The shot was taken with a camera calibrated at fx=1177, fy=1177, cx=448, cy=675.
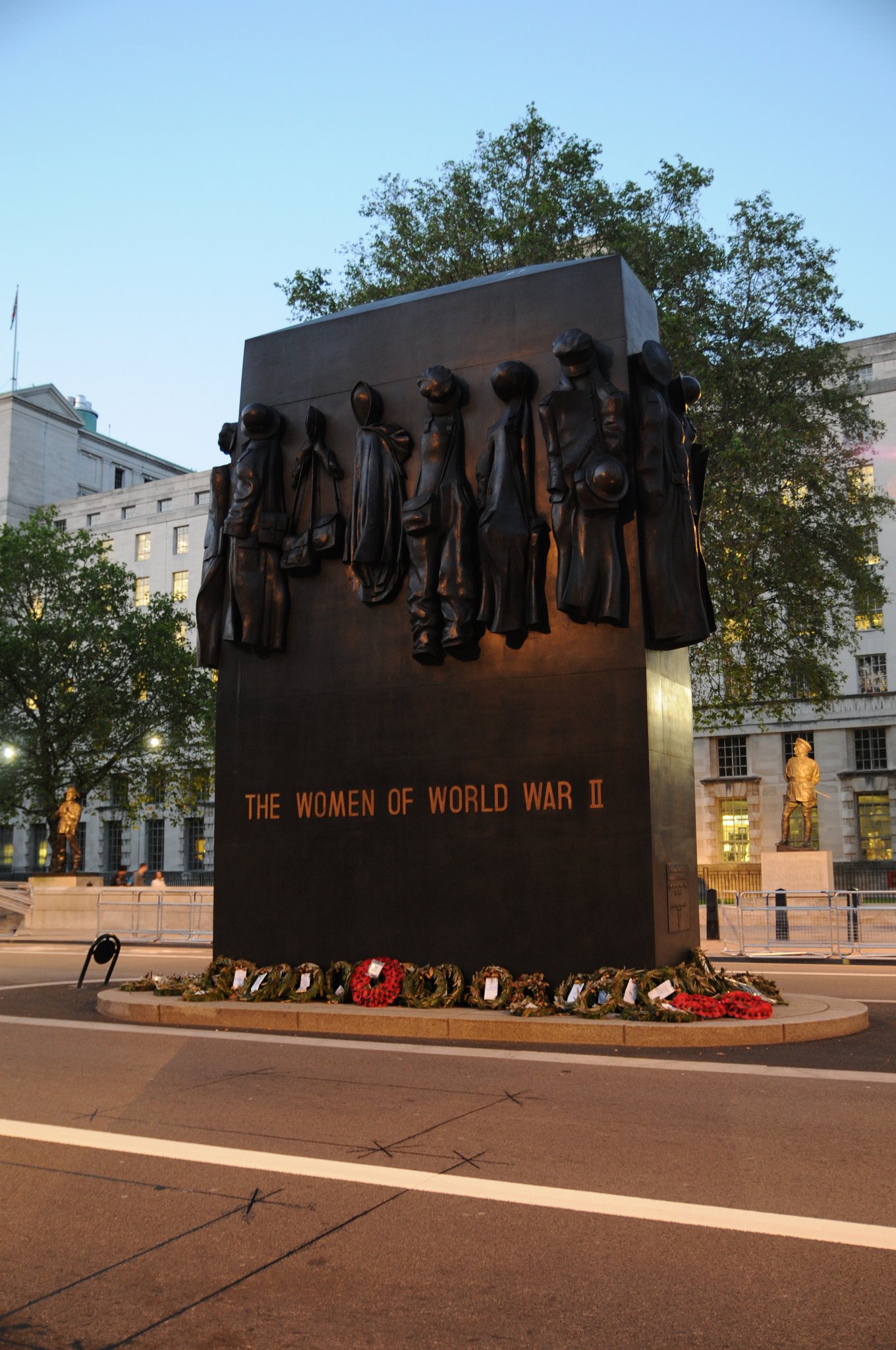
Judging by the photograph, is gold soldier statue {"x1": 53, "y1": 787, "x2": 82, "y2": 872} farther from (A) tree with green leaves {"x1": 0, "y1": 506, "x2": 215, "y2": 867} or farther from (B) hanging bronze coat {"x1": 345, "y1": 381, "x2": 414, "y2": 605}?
(B) hanging bronze coat {"x1": 345, "y1": 381, "x2": 414, "y2": 605}

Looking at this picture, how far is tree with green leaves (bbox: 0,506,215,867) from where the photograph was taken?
151 feet

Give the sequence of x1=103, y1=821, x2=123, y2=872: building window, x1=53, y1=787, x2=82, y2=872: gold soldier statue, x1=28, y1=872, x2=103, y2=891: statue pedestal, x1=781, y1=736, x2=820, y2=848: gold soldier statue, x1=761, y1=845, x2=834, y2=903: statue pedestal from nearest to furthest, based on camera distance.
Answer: x1=761, y1=845, x2=834, y2=903: statue pedestal
x1=781, y1=736, x2=820, y2=848: gold soldier statue
x1=28, y1=872, x2=103, y2=891: statue pedestal
x1=53, y1=787, x2=82, y2=872: gold soldier statue
x1=103, y1=821, x2=123, y2=872: building window

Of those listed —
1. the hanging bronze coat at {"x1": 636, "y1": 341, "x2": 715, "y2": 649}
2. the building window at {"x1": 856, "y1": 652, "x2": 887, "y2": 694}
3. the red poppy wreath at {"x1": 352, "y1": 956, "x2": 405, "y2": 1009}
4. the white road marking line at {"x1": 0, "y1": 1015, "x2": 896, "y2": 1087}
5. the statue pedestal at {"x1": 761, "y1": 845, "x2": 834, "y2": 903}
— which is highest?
the building window at {"x1": 856, "y1": 652, "x2": 887, "y2": 694}

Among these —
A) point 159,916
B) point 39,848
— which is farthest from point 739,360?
point 39,848

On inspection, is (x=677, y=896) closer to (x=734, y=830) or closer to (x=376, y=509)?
(x=376, y=509)

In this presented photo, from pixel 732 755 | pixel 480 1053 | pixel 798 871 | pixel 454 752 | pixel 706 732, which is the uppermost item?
pixel 706 732

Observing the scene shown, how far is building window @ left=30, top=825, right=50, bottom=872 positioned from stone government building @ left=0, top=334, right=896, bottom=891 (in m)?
0.13

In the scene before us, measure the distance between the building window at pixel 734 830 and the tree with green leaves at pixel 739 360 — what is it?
80.1 feet

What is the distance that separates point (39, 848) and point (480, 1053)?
7187cm

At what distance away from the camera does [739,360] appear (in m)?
33.4

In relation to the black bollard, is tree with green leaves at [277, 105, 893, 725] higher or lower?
higher

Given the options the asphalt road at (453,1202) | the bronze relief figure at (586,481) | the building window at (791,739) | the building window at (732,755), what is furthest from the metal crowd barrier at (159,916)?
the building window at (791,739)

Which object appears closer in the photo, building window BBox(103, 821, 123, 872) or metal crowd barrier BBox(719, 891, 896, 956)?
metal crowd barrier BBox(719, 891, 896, 956)

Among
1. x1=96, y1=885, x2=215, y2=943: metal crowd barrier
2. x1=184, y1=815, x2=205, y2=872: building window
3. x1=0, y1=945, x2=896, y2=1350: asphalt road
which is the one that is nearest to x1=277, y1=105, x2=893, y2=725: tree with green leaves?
x1=96, y1=885, x2=215, y2=943: metal crowd barrier
